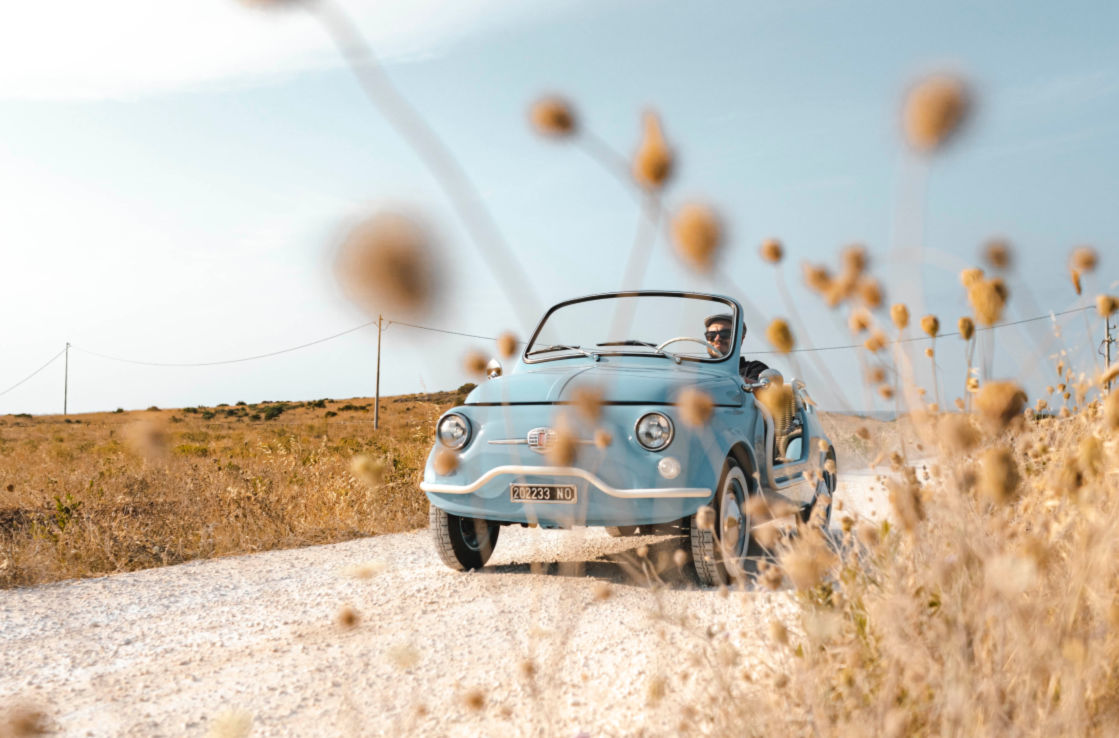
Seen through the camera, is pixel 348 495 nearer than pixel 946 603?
No

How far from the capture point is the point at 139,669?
3496 mm

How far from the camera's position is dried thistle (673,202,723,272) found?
2.07 metres

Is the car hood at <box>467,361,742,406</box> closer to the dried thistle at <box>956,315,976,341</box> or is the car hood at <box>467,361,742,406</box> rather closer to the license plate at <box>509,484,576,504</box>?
the license plate at <box>509,484,576,504</box>

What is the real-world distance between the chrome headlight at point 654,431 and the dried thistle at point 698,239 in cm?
256

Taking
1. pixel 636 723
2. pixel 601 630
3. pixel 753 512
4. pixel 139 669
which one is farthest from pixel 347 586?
pixel 753 512

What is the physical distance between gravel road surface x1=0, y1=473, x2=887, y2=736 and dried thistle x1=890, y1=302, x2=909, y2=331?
2.40ft

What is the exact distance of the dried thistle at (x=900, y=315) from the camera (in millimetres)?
2189

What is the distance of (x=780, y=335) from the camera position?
2232mm

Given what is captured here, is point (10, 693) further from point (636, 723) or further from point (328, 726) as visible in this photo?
point (636, 723)

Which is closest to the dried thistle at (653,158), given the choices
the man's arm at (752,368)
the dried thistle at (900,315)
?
the dried thistle at (900,315)

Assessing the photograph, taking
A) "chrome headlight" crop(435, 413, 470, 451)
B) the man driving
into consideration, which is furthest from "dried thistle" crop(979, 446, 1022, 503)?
the man driving

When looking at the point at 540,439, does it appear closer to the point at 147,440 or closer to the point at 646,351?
the point at 646,351

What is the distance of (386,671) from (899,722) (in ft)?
7.37

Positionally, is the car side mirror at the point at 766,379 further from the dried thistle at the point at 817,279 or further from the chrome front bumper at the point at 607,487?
the dried thistle at the point at 817,279
